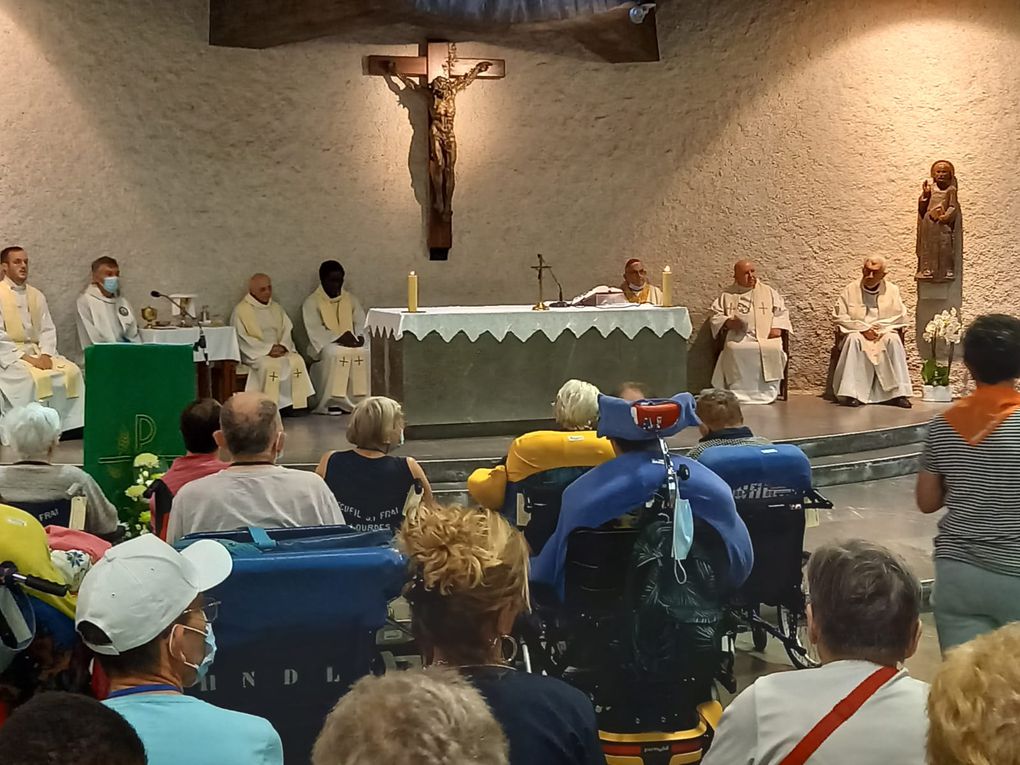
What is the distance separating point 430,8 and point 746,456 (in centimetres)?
719

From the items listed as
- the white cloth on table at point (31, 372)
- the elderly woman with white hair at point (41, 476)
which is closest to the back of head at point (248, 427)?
the elderly woman with white hair at point (41, 476)

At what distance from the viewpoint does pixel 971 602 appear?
3.17 m

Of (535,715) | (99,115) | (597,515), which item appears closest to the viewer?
(535,715)

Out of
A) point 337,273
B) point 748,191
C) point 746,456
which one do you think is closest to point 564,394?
point 746,456

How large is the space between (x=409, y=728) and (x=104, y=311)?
8659 millimetres

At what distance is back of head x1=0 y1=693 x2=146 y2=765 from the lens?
141 cm

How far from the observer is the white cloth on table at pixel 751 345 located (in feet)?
35.6

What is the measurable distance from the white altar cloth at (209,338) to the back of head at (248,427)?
5.68m

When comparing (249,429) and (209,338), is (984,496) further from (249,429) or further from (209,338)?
(209,338)

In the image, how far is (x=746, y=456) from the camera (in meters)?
4.30

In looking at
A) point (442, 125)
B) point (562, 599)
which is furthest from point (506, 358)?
point (562, 599)

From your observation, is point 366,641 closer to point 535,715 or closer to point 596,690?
point 596,690

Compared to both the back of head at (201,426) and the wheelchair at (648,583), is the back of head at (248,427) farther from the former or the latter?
the wheelchair at (648,583)

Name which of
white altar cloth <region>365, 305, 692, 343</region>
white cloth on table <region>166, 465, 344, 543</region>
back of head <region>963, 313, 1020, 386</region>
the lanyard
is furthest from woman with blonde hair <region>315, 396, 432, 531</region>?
white altar cloth <region>365, 305, 692, 343</region>
